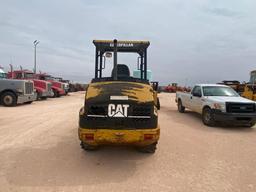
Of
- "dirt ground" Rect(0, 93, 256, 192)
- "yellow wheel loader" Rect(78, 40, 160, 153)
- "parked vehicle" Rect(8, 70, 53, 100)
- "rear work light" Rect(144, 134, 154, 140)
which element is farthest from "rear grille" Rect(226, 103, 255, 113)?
"parked vehicle" Rect(8, 70, 53, 100)

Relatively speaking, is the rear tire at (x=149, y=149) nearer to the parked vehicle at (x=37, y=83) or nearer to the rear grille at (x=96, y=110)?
the rear grille at (x=96, y=110)

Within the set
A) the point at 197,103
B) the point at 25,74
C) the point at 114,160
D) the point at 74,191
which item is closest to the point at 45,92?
the point at 25,74

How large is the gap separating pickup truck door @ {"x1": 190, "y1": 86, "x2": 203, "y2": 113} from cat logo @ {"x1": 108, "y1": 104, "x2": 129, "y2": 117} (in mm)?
7349

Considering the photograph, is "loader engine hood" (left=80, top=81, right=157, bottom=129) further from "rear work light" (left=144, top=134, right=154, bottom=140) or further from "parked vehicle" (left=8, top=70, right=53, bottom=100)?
"parked vehicle" (left=8, top=70, right=53, bottom=100)

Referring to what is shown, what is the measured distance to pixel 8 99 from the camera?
18.1 m

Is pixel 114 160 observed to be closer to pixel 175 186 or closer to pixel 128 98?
pixel 128 98

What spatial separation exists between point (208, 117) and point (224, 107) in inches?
33.3

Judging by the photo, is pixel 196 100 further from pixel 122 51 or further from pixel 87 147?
pixel 87 147

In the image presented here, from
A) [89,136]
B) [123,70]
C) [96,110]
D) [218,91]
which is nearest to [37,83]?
[218,91]

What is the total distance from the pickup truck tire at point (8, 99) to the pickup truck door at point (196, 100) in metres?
10.5

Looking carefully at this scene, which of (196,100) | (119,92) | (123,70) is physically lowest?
(196,100)

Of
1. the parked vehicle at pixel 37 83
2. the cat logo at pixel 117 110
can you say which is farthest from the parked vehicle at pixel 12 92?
the cat logo at pixel 117 110

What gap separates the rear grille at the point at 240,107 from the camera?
1110 cm

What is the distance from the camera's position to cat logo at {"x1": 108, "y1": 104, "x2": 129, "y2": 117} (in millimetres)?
6129
